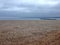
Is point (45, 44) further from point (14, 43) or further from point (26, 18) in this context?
point (26, 18)

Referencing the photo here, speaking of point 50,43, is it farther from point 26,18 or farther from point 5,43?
point 26,18

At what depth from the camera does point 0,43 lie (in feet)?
21.6

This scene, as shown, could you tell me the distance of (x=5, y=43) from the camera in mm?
6609

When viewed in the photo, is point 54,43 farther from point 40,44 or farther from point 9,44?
point 9,44

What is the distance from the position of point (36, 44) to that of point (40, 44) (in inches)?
6.6

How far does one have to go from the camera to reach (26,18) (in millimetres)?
34281

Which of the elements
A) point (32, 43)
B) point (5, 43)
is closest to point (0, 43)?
point (5, 43)

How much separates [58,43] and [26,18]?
91.3ft

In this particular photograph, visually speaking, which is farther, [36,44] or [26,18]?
[26,18]

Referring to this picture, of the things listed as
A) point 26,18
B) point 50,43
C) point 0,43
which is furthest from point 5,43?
point 26,18

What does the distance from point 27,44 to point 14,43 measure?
52 cm

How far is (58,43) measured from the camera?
6570 millimetres

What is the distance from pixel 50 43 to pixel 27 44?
91 centimetres

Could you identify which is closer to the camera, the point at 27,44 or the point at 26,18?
the point at 27,44
